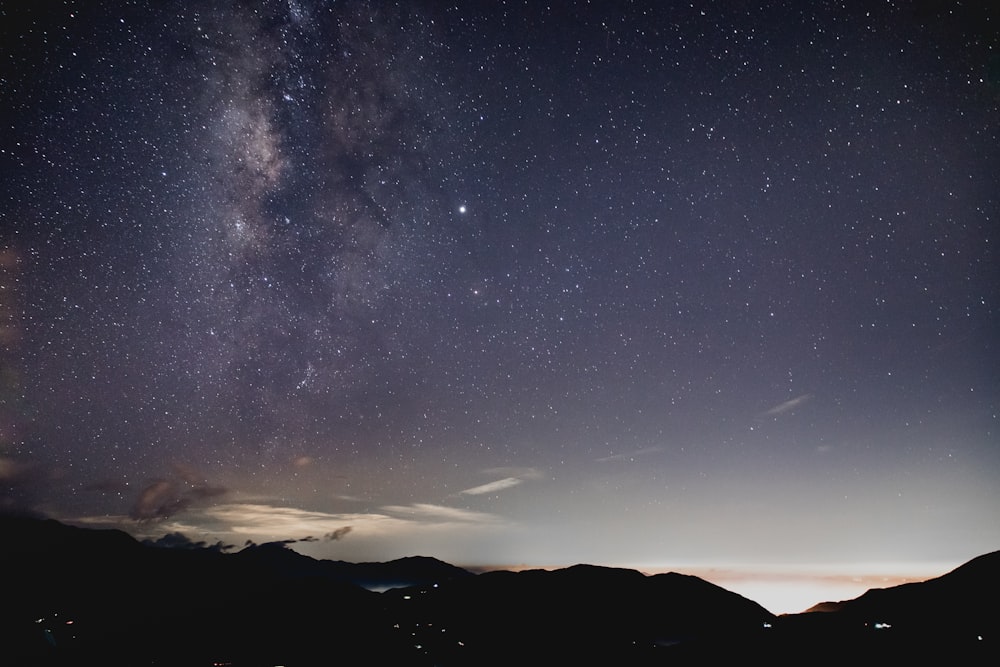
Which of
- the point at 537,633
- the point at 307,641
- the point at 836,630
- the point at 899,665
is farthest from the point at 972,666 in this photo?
the point at 307,641

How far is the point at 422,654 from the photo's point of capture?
310ft

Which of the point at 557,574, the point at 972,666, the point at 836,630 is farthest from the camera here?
the point at 557,574

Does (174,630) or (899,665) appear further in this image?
(174,630)

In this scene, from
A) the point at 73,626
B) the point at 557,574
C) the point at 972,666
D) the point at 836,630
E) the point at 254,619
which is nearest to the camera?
the point at 972,666

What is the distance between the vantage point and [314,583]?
174875mm

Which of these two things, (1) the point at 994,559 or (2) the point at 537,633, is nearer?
(2) the point at 537,633

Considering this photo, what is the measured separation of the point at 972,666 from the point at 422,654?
8460cm

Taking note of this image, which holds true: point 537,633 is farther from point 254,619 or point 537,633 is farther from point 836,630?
point 254,619

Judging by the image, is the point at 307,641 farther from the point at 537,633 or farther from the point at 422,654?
the point at 537,633

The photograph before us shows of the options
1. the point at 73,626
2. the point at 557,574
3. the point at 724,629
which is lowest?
the point at 73,626

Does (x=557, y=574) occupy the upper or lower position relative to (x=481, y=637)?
upper

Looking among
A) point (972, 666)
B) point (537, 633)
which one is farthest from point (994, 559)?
point (537, 633)

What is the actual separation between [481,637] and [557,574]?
84.9m

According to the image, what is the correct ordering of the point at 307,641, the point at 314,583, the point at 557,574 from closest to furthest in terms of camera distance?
1. the point at 307,641
2. the point at 314,583
3. the point at 557,574
